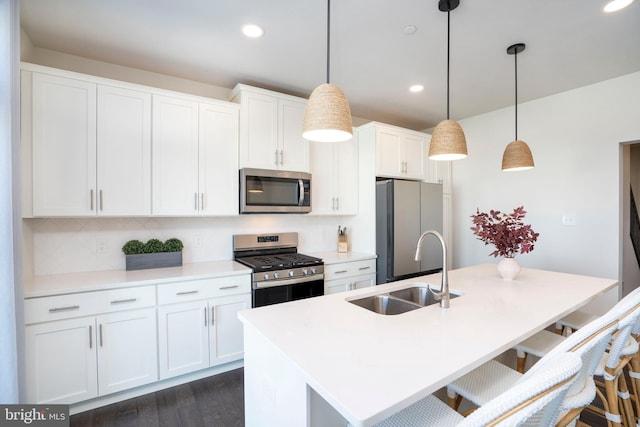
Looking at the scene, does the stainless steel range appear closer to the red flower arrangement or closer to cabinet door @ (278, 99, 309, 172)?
cabinet door @ (278, 99, 309, 172)

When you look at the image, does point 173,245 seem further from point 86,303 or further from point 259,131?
point 259,131

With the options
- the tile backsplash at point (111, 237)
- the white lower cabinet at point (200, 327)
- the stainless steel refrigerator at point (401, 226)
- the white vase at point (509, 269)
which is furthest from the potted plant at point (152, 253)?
the white vase at point (509, 269)

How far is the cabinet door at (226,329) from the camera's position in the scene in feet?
7.95

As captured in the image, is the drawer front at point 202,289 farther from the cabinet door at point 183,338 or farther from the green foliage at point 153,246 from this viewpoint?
the green foliage at point 153,246

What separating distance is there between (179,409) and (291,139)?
242 cm

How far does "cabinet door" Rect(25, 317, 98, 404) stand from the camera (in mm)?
1846

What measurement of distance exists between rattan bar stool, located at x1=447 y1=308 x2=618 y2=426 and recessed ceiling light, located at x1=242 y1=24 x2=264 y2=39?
238 cm

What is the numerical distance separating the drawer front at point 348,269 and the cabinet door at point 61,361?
1914mm

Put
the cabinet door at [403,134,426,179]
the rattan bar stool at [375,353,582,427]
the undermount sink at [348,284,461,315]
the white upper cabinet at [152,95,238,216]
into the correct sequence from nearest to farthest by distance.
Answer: the rattan bar stool at [375,353,582,427], the undermount sink at [348,284,461,315], the white upper cabinet at [152,95,238,216], the cabinet door at [403,134,426,179]

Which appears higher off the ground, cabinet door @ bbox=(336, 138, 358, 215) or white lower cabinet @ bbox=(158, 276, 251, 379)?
cabinet door @ bbox=(336, 138, 358, 215)

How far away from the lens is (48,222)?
232cm

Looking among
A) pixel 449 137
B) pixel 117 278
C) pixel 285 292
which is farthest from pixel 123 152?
pixel 449 137

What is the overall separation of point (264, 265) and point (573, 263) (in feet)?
10.6

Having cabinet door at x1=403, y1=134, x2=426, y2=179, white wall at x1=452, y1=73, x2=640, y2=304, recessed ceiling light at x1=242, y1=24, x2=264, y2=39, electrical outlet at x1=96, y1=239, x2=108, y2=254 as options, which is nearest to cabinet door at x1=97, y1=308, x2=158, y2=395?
electrical outlet at x1=96, y1=239, x2=108, y2=254
